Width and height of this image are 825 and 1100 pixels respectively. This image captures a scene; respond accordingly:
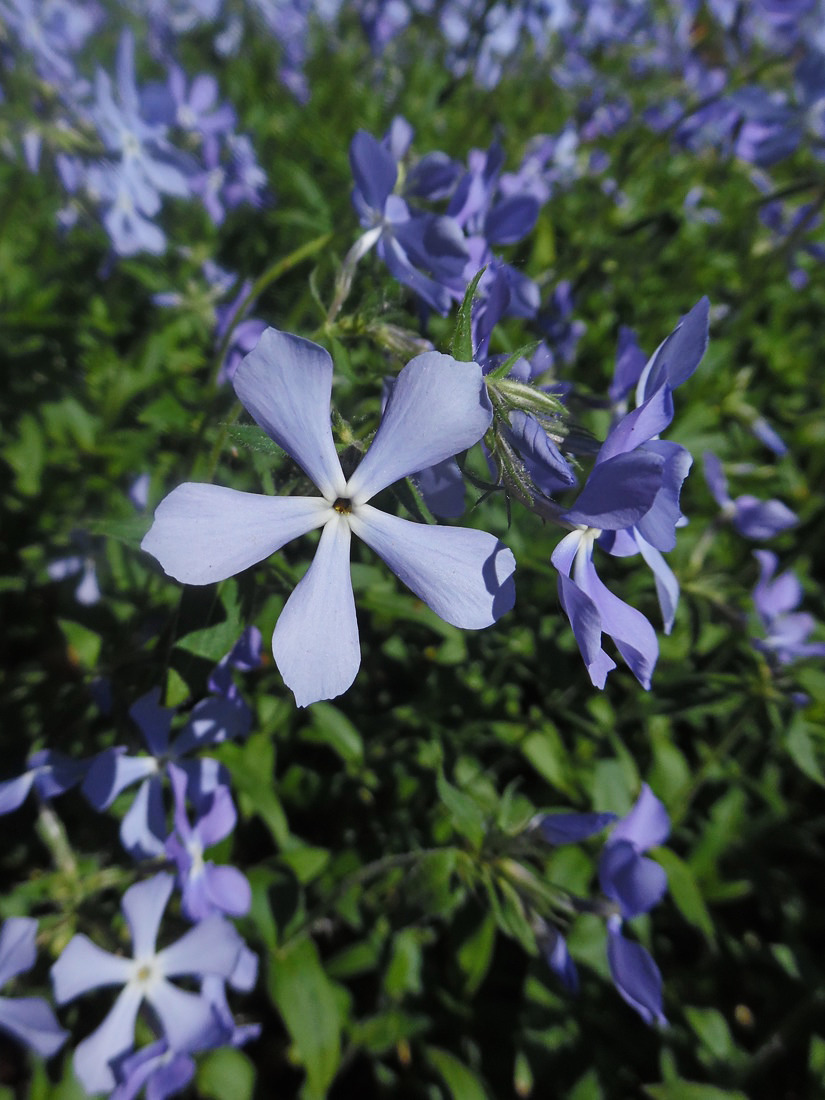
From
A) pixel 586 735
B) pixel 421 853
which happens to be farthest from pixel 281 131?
pixel 421 853

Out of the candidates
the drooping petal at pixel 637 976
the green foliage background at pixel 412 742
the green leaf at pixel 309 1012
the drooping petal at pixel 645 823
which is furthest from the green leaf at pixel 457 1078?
the drooping petal at pixel 645 823

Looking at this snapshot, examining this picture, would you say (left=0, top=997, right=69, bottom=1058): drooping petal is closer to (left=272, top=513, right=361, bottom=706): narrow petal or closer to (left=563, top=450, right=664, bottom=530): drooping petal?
(left=272, top=513, right=361, bottom=706): narrow petal

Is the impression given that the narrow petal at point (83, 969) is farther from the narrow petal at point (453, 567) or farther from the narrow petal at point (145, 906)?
the narrow petal at point (453, 567)

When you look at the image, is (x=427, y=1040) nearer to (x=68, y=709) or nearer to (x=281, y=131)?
(x=68, y=709)

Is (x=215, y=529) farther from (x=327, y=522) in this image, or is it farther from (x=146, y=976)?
(x=146, y=976)

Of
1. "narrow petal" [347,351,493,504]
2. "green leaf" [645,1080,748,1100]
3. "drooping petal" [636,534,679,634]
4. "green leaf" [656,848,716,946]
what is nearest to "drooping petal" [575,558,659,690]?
"drooping petal" [636,534,679,634]

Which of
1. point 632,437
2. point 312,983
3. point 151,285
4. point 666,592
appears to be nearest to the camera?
point 632,437
